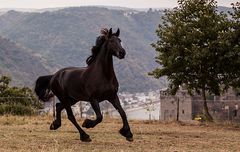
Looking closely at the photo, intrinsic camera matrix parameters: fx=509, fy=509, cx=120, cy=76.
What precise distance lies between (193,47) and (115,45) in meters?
12.1

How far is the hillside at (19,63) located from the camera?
14312cm

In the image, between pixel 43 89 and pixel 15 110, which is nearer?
pixel 43 89

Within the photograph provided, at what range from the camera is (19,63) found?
529 feet

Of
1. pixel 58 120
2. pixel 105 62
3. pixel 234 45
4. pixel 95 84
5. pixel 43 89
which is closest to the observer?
pixel 95 84

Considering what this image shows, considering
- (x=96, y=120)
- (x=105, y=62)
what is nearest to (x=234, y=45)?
(x=105, y=62)

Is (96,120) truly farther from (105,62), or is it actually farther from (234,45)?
(234,45)

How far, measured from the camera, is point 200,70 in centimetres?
2486

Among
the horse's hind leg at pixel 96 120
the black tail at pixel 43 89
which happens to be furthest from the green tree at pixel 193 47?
the horse's hind leg at pixel 96 120

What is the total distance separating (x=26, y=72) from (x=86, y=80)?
470 feet

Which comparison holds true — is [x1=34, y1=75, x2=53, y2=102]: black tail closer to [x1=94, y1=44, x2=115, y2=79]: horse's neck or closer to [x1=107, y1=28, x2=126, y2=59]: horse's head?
[x1=94, y1=44, x2=115, y2=79]: horse's neck

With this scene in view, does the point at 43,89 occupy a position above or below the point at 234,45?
below

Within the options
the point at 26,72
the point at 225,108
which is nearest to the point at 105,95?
the point at 225,108

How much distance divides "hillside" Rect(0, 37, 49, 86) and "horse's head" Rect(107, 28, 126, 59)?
4936 inches

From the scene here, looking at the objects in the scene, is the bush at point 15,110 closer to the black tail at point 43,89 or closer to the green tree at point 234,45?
the green tree at point 234,45
